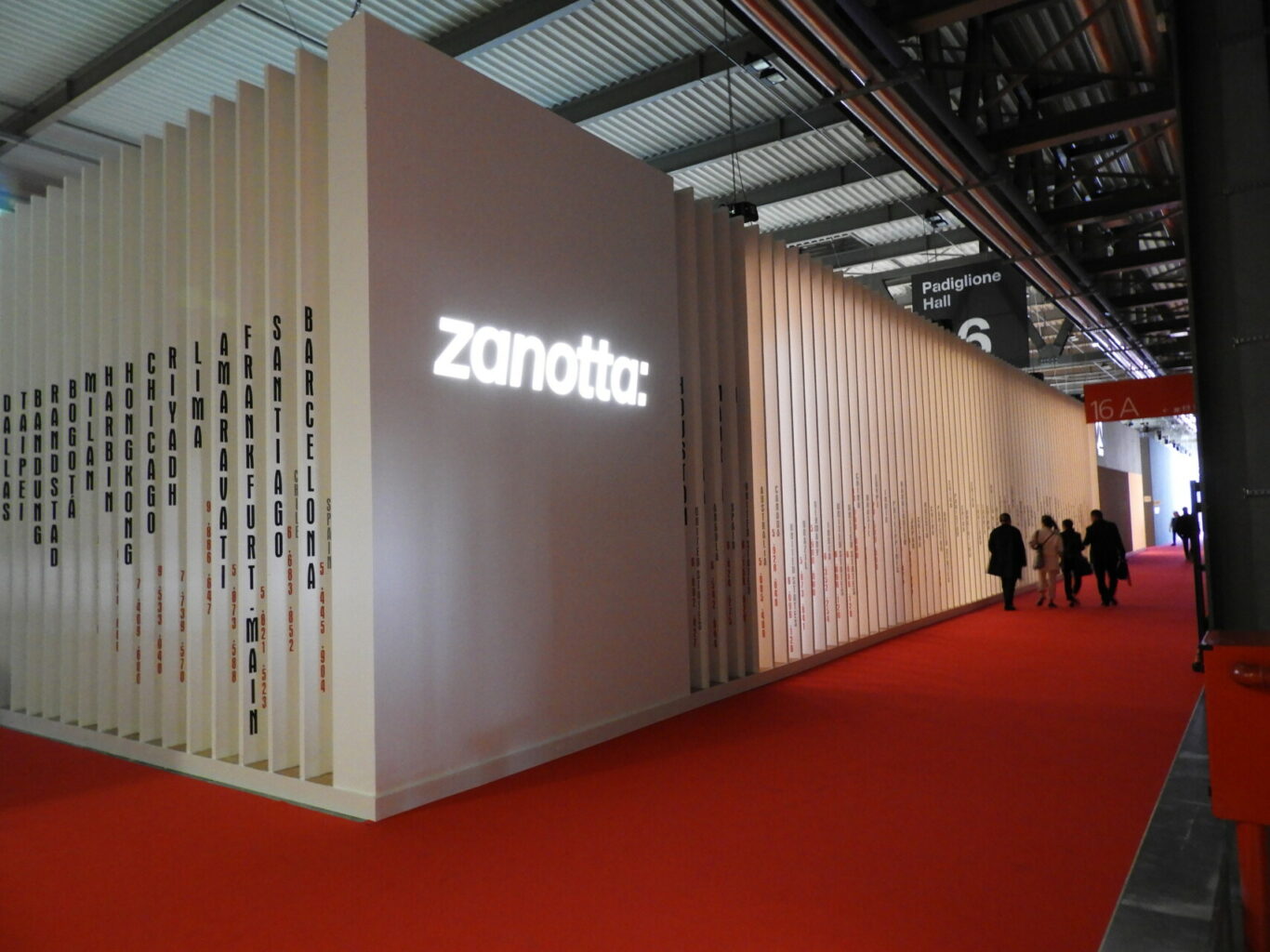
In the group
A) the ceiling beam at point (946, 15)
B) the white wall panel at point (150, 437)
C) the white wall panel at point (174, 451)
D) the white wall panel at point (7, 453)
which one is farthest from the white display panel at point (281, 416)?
the ceiling beam at point (946, 15)

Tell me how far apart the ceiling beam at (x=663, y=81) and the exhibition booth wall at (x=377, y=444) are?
1658mm

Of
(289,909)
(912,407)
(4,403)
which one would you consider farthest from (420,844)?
(912,407)

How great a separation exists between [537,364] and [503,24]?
3.42m

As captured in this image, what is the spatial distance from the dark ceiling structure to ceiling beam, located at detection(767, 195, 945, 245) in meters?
0.54

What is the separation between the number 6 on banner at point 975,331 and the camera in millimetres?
10148

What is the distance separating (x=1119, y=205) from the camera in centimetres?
1009

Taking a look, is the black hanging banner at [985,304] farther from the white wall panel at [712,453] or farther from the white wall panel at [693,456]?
the white wall panel at [693,456]

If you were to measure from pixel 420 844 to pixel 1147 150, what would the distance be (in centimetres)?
1026

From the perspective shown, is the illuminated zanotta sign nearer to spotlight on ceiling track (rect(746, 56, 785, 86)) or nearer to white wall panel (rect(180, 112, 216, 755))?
white wall panel (rect(180, 112, 216, 755))

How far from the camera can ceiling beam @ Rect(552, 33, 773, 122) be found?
7715mm

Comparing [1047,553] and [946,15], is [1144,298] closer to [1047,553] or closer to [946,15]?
[1047,553]

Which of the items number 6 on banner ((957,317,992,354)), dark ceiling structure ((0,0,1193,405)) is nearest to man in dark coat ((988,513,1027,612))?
number 6 on banner ((957,317,992,354))

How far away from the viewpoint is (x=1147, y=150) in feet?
32.2

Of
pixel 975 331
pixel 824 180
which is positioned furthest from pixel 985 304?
pixel 824 180
